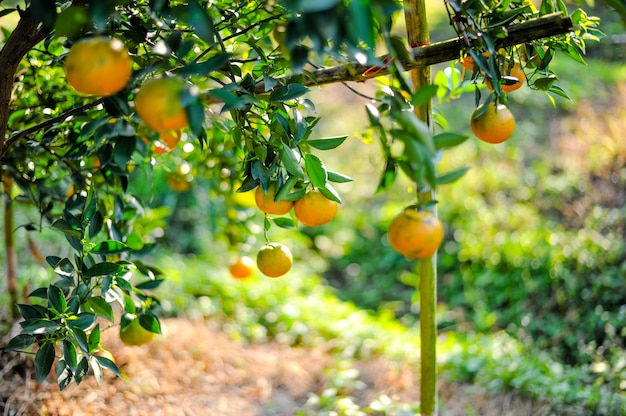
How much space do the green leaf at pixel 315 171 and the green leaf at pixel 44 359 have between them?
0.51 m

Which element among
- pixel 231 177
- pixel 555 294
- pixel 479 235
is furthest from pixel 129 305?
pixel 479 235

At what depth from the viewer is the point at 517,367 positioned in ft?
6.45

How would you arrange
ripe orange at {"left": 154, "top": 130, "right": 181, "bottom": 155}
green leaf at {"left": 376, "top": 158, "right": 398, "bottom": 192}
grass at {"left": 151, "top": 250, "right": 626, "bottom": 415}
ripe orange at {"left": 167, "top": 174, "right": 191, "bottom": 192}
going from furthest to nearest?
1. grass at {"left": 151, "top": 250, "right": 626, "bottom": 415}
2. ripe orange at {"left": 167, "top": 174, "right": 191, "bottom": 192}
3. ripe orange at {"left": 154, "top": 130, "right": 181, "bottom": 155}
4. green leaf at {"left": 376, "top": 158, "right": 398, "bottom": 192}

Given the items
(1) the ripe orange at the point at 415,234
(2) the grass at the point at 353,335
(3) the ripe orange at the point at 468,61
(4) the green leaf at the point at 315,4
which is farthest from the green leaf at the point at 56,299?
(2) the grass at the point at 353,335

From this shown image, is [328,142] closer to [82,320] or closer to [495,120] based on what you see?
[495,120]

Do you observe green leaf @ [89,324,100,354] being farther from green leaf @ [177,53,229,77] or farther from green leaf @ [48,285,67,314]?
green leaf @ [177,53,229,77]

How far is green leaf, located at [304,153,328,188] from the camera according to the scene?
0.90 metres

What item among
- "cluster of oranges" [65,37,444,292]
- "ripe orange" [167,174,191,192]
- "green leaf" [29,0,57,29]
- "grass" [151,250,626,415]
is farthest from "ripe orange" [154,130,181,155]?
"grass" [151,250,626,415]

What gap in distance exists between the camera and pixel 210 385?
1.85 m

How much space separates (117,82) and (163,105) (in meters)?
0.08

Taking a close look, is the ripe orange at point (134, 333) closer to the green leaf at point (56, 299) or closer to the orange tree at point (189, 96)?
the orange tree at point (189, 96)

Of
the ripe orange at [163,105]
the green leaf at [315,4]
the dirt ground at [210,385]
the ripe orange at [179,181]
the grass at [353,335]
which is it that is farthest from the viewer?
the grass at [353,335]

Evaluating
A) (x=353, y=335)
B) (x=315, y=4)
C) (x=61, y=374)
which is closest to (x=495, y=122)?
(x=315, y=4)

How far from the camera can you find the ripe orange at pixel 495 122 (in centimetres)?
91
